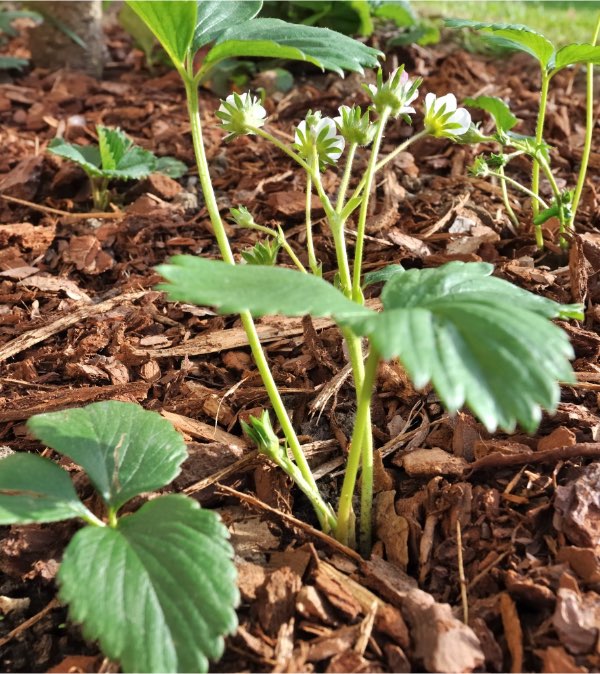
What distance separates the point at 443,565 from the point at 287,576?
0.91 feet

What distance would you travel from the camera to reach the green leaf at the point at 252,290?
0.88 m

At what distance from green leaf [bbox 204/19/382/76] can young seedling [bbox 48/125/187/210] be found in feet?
3.69

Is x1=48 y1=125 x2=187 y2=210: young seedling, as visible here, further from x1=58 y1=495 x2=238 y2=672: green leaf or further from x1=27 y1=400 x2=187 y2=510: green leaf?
x1=58 y1=495 x2=238 y2=672: green leaf

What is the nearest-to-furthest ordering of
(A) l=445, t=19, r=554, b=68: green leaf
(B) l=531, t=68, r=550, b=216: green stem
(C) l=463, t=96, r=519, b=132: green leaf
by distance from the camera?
(A) l=445, t=19, r=554, b=68: green leaf < (B) l=531, t=68, r=550, b=216: green stem < (C) l=463, t=96, r=519, b=132: green leaf

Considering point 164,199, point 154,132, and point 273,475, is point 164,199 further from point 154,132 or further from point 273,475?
point 273,475

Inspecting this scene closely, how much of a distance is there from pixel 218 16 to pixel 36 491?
881 mm

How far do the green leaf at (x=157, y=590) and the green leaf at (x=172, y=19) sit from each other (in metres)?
0.74

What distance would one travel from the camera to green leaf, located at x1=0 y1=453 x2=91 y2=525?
1040 mm

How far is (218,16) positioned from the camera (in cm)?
132

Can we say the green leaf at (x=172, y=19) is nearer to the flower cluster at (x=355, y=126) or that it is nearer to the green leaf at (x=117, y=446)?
the flower cluster at (x=355, y=126)

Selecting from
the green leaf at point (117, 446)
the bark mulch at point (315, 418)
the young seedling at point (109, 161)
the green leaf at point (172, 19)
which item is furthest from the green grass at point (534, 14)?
the green leaf at point (117, 446)

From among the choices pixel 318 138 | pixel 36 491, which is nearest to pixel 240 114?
pixel 318 138

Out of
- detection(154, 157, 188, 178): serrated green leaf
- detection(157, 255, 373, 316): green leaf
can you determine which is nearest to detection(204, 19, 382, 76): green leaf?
detection(157, 255, 373, 316): green leaf

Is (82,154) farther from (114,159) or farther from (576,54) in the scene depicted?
(576,54)
